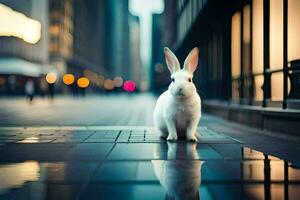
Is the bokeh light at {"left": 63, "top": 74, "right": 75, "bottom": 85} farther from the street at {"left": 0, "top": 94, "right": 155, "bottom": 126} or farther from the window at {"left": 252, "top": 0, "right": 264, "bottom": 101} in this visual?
the window at {"left": 252, "top": 0, "right": 264, "bottom": 101}

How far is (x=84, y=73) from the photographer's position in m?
122

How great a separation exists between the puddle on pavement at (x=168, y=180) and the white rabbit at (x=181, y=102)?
1.81 meters

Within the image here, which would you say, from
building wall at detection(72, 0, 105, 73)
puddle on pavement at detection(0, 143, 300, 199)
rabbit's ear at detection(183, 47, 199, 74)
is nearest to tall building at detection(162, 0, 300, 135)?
rabbit's ear at detection(183, 47, 199, 74)

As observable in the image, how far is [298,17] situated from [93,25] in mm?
157907

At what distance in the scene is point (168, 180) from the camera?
5.18 m

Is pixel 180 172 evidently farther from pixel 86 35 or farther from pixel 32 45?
pixel 86 35

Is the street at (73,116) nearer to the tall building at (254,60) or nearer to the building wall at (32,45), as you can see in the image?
the tall building at (254,60)

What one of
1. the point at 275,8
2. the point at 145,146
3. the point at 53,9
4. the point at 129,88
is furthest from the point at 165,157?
the point at 53,9

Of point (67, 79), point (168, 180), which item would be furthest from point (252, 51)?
point (67, 79)

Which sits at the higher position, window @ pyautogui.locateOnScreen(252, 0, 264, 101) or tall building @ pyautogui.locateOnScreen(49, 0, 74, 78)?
tall building @ pyautogui.locateOnScreen(49, 0, 74, 78)

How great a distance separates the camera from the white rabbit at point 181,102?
324 inches

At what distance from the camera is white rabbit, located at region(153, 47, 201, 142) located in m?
8.24

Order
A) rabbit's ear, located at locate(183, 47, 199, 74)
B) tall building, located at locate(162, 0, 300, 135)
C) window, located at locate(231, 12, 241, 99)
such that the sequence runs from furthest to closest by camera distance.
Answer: window, located at locate(231, 12, 241, 99) < tall building, located at locate(162, 0, 300, 135) < rabbit's ear, located at locate(183, 47, 199, 74)

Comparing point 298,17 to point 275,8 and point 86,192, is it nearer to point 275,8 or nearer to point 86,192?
point 275,8
